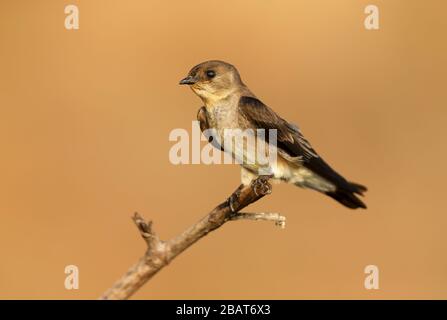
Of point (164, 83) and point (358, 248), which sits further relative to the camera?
point (164, 83)

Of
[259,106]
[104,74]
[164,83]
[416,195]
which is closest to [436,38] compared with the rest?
[416,195]

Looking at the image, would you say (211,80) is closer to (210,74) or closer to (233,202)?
(210,74)

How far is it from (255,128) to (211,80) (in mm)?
500

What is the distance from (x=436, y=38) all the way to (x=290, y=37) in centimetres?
206

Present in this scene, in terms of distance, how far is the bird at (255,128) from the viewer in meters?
5.14

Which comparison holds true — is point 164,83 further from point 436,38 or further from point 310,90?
point 436,38

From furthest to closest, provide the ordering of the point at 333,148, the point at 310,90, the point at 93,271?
the point at 310,90, the point at 333,148, the point at 93,271

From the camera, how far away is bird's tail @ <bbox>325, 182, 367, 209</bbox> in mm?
5176

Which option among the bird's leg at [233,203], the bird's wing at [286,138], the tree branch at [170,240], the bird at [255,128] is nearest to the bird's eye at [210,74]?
the bird at [255,128]

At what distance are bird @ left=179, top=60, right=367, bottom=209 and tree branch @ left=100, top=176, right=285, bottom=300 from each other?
723 millimetres

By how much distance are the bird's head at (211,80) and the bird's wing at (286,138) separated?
15cm

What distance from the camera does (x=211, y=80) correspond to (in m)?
5.33

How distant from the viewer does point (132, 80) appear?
9820mm

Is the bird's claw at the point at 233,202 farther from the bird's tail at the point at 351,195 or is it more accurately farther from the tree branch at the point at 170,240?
the bird's tail at the point at 351,195
